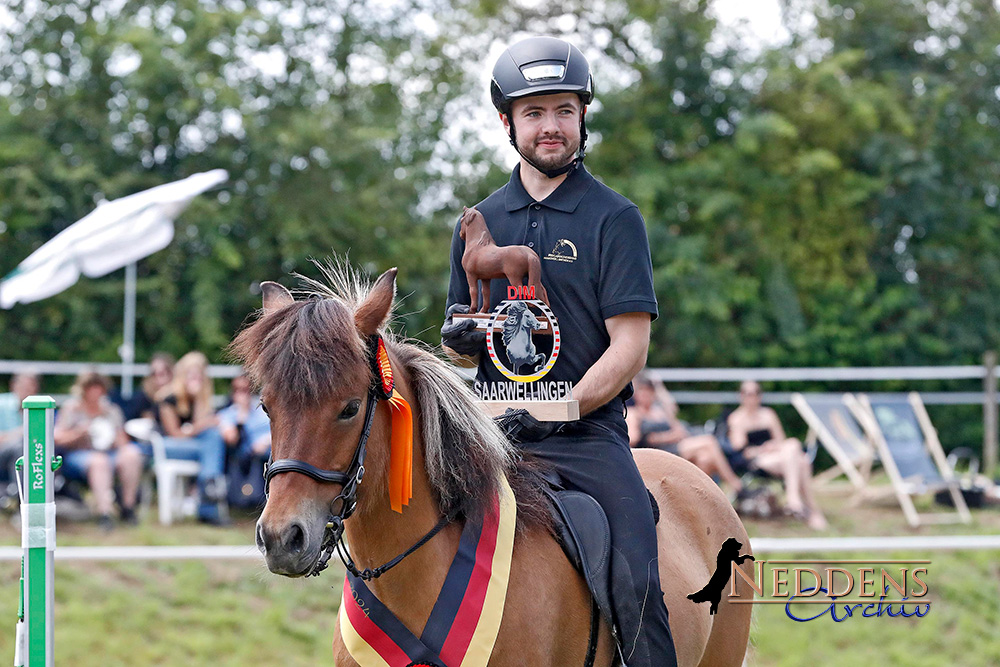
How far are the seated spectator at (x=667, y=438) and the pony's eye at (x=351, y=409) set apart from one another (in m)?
6.62

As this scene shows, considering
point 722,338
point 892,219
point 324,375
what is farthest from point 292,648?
point 892,219

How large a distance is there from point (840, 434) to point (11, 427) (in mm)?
8357

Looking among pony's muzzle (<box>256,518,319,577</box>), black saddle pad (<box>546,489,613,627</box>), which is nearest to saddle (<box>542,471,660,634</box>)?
black saddle pad (<box>546,489,613,627</box>)

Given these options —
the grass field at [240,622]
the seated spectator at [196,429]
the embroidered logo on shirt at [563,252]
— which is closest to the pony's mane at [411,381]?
the embroidered logo on shirt at [563,252]

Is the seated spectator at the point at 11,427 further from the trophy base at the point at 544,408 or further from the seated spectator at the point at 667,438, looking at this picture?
the trophy base at the point at 544,408

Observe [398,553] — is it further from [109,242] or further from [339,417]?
[109,242]

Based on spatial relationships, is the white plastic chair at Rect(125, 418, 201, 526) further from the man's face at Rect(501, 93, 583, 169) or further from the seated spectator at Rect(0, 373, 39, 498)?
the man's face at Rect(501, 93, 583, 169)

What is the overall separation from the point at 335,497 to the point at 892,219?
653 inches

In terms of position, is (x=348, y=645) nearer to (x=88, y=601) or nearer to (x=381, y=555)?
(x=381, y=555)

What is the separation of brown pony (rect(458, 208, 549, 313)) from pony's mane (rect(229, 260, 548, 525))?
287mm

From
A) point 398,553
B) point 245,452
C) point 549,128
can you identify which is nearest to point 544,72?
point 549,128

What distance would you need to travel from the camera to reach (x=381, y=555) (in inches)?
101

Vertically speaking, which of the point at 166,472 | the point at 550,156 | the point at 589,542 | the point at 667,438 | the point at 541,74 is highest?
the point at 541,74

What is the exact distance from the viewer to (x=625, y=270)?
9.53ft
